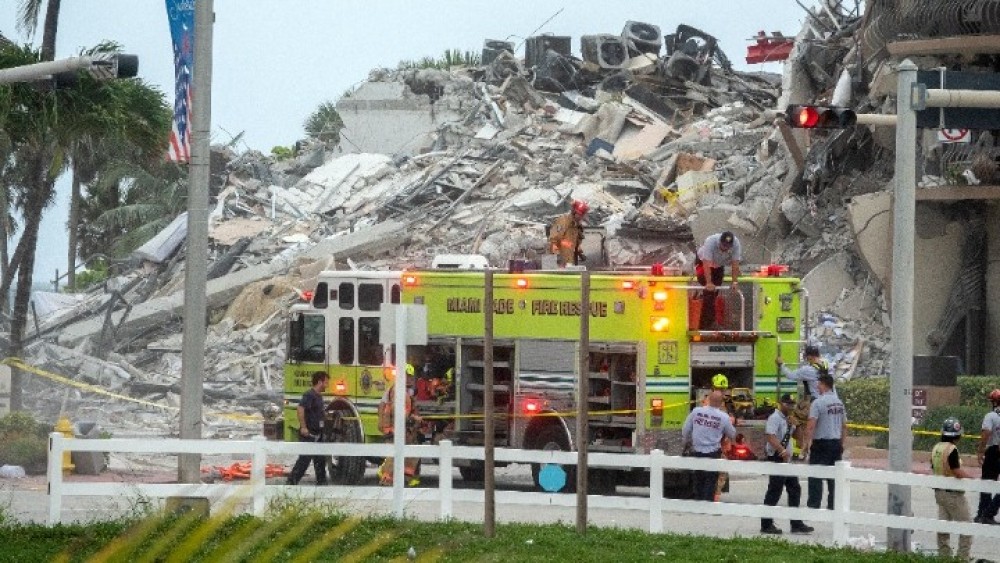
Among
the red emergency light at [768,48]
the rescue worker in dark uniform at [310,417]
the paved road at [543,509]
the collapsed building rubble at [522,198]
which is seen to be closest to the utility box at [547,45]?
the collapsed building rubble at [522,198]

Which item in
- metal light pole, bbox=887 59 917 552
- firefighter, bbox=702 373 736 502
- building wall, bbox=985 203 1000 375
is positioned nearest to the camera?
metal light pole, bbox=887 59 917 552

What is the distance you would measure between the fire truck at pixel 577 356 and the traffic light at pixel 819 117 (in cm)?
457

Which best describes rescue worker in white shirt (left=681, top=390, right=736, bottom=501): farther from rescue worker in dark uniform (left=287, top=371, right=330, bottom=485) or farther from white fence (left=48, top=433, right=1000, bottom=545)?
rescue worker in dark uniform (left=287, top=371, right=330, bottom=485)

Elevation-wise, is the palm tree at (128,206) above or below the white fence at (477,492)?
above

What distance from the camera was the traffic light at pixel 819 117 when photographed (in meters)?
16.1

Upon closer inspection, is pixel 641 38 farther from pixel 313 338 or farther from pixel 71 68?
pixel 71 68

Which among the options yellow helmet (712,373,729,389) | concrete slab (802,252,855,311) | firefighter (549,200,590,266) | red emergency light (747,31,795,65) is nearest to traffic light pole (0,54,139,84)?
yellow helmet (712,373,729,389)

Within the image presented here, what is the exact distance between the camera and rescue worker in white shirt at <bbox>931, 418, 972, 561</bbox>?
607 inches

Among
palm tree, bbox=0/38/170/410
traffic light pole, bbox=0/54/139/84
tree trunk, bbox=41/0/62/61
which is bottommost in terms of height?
traffic light pole, bbox=0/54/139/84

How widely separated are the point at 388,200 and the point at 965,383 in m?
18.6

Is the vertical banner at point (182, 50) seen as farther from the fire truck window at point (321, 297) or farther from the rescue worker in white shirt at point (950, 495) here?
the rescue worker in white shirt at point (950, 495)

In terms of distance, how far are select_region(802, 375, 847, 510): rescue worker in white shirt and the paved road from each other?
545mm

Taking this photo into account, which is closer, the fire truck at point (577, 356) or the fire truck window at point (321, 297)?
the fire truck at point (577, 356)

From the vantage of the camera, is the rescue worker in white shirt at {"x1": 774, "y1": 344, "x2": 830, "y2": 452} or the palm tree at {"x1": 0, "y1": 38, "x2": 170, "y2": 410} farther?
the palm tree at {"x1": 0, "y1": 38, "x2": 170, "y2": 410}
